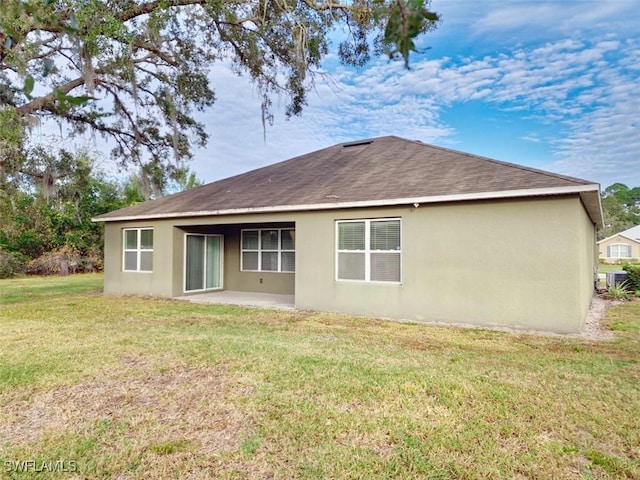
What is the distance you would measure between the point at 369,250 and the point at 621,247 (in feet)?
137

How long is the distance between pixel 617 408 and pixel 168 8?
9.76 metres

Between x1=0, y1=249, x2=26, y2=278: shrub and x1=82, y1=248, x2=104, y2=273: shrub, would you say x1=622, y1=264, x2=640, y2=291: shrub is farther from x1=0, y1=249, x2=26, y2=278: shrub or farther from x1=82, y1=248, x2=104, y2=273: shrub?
x1=0, y1=249, x2=26, y2=278: shrub

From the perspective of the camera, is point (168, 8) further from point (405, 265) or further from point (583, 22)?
point (583, 22)

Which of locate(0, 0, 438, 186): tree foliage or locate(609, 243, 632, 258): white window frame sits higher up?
locate(0, 0, 438, 186): tree foliage

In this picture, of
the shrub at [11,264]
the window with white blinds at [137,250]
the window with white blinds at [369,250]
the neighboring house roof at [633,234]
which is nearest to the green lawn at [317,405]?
the window with white blinds at [369,250]

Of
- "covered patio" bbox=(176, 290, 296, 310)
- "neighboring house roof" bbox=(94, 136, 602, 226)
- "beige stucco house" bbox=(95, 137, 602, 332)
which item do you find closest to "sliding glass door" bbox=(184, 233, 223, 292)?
"beige stucco house" bbox=(95, 137, 602, 332)

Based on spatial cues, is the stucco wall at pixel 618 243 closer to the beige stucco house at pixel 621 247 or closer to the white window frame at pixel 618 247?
the beige stucco house at pixel 621 247

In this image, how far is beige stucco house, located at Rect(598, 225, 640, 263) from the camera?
127 ft

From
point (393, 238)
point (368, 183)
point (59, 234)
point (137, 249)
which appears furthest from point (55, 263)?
point (393, 238)

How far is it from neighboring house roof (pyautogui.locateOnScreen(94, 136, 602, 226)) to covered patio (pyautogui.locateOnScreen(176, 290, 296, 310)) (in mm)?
2497

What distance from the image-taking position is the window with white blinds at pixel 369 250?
896 centimetres

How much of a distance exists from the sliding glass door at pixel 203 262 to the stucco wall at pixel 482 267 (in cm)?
549

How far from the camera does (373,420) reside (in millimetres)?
3660

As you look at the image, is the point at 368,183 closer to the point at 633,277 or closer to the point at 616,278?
the point at 633,277
